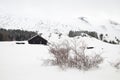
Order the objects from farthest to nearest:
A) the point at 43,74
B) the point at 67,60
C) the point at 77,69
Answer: the point at 67,60, the point at 77,69, the point at 43,74

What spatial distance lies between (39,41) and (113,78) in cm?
3004

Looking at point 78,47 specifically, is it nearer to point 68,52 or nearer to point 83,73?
point 68,52

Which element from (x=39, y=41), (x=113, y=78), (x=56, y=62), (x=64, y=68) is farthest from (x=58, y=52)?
(x=39, y=41)

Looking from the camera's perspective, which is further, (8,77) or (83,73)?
(83,73)

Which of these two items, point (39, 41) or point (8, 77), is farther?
point (39, 41)

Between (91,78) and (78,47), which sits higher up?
(78,47)

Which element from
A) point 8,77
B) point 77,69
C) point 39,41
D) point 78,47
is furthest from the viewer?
point 39,41

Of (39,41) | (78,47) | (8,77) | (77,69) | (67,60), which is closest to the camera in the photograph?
(8,77)

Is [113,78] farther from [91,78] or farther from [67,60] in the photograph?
[67,60]

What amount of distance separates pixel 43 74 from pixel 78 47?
2.43 metres

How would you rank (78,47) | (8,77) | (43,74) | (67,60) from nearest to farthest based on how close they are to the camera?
(8,77) → (43,74) → (67,60) → (78,47)

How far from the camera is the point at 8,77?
4.88 meters

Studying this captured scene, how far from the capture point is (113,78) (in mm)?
4918

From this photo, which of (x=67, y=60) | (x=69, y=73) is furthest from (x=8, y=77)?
(x=67, y=60)
